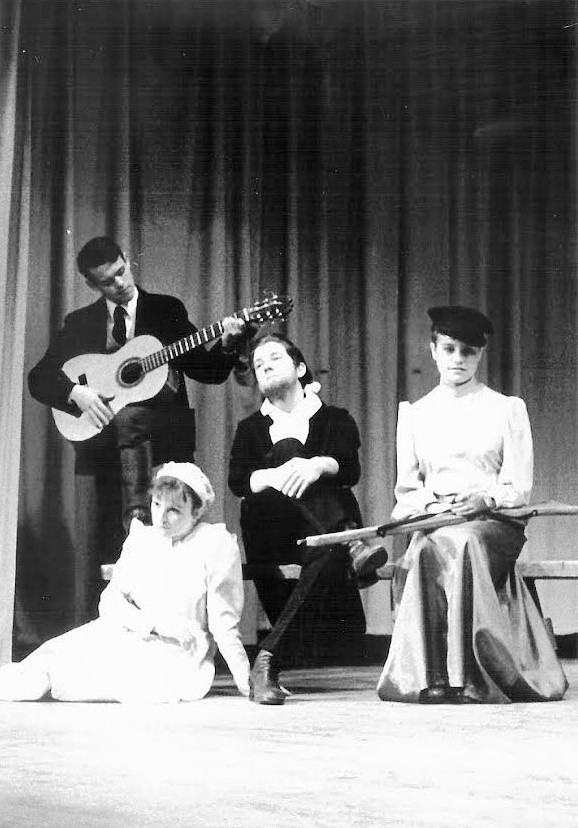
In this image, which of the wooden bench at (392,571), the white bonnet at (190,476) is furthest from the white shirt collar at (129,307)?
the wooden bench at (392,571)

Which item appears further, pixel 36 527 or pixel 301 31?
pixel 301 31

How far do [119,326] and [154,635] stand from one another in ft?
4.18

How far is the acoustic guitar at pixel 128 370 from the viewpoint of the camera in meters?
4.12

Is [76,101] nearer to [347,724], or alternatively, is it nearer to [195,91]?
[195,91]

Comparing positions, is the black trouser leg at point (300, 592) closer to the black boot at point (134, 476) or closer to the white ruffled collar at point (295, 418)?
the white ruffled collar at point (295, 418)

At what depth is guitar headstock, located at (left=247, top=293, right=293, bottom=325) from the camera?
154 inches

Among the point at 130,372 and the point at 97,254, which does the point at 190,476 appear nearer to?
the point at 130,372

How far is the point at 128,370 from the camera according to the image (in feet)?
13.8

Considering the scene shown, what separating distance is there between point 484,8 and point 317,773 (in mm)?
3416

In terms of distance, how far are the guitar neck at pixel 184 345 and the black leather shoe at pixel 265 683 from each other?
3.84ft

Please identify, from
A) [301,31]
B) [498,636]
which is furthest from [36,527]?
[301,31]

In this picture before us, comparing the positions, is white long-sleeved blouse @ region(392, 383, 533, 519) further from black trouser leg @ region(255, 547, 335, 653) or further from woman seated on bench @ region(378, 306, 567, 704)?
black trouser leg @ region(255, 547, 335, 653)

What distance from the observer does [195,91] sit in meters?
4.79

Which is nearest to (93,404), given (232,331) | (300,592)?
(232,331)
